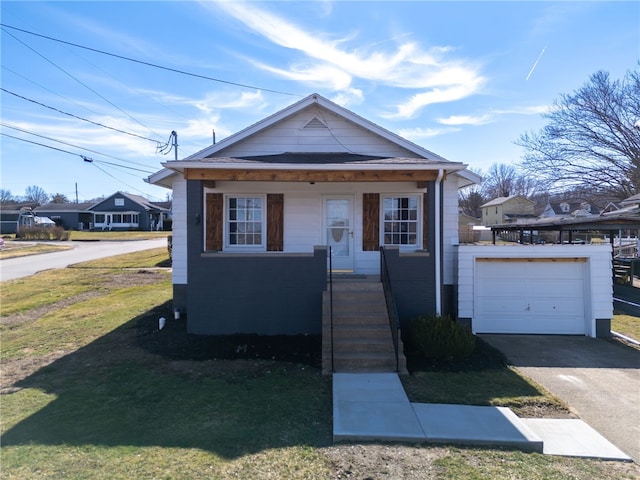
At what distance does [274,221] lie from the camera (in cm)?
980

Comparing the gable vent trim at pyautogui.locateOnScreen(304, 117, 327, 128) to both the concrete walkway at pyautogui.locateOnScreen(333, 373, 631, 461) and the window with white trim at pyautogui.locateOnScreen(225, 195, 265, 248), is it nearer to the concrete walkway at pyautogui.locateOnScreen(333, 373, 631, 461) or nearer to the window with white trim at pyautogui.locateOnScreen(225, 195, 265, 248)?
the window with white trim at pyautogui.locateOnScreen(225, 195, 265, 248)

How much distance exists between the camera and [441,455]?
3.95 meters

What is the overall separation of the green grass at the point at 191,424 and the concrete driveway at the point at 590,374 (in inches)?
26.8

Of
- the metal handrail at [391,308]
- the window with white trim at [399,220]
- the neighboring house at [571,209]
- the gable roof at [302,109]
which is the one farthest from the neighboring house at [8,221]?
the neighboring house at [571,209]

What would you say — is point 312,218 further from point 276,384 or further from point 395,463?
point 395,463

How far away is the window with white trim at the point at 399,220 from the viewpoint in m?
9.88

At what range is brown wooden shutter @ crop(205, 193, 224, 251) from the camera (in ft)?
29.9

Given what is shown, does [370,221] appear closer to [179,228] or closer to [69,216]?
[179,228]

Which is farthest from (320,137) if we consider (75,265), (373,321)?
(75,265)

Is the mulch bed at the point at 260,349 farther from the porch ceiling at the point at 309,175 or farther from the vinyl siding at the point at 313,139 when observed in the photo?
the vinyl siding at the point at 313,139

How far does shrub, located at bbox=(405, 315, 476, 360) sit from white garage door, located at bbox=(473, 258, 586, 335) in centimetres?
264

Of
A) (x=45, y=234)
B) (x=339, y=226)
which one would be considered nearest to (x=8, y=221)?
(x=45, y=234)

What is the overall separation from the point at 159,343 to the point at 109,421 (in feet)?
10.7

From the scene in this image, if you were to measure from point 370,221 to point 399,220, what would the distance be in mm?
748
